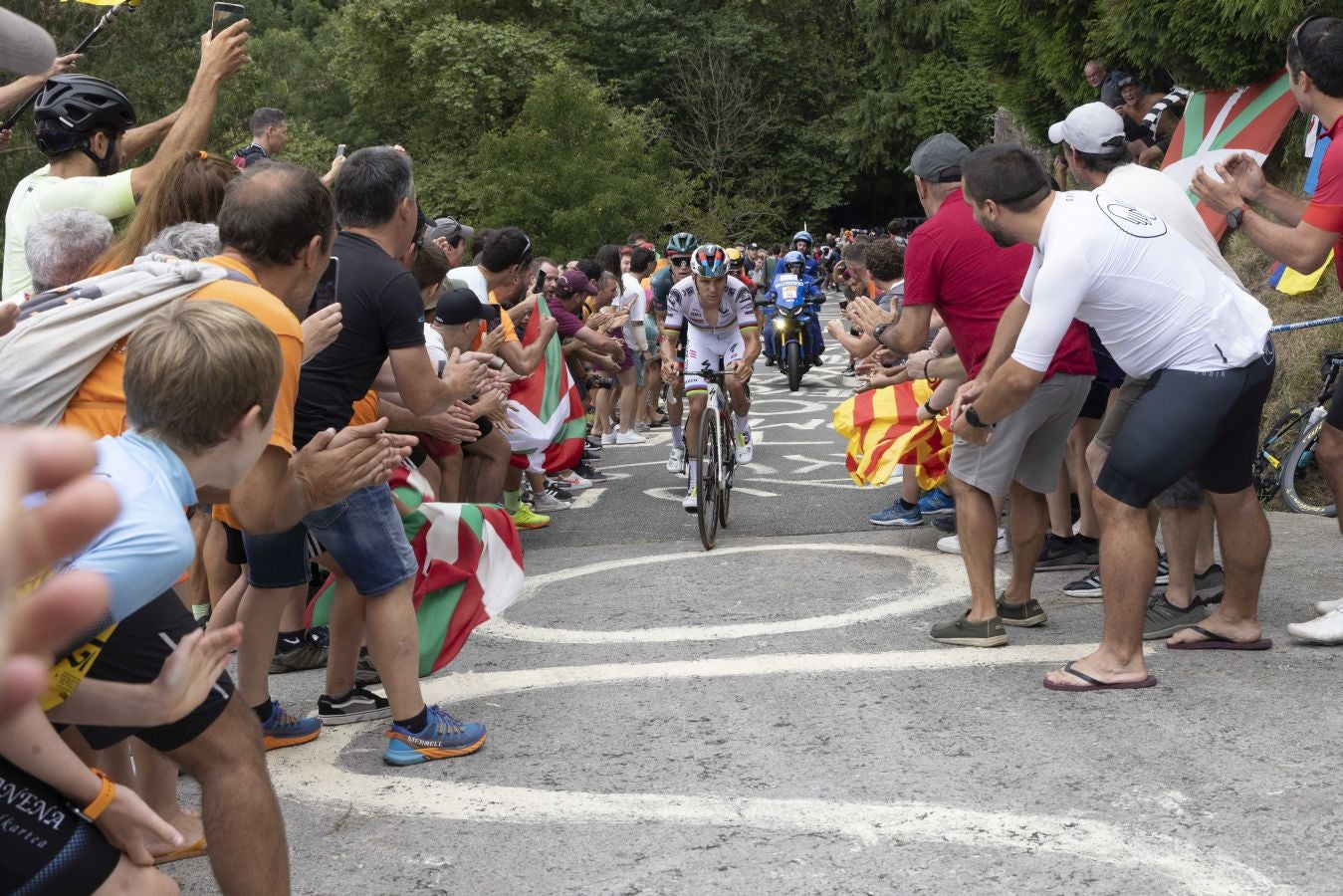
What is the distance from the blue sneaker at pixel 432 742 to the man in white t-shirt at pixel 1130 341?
2168 mm

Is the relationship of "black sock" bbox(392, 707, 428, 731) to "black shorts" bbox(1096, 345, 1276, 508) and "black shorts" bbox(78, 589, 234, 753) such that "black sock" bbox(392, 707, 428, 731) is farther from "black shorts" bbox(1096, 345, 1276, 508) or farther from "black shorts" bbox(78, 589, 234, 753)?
"black shorts" bbox(1096, 345, 1276, 508)

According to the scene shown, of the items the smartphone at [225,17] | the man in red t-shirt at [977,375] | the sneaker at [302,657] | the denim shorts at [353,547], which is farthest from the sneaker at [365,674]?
the smartphone at [225,17]

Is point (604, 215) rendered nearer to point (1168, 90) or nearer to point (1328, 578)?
point (1168, 90)

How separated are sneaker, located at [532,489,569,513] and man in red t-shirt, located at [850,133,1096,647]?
195 inches

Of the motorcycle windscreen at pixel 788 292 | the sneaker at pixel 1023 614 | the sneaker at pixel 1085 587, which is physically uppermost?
the sneaker at pixel 1023 614

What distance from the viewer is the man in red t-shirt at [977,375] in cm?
610

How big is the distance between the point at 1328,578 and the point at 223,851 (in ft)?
18.2

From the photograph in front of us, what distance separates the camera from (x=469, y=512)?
5.75 metres

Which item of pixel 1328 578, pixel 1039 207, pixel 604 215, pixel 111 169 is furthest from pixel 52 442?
pixel 604 215

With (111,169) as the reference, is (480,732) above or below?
below

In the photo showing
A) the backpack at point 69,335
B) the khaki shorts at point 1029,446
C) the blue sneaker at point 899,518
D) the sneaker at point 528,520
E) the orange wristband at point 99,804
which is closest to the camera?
the orange wristband at point 99,804

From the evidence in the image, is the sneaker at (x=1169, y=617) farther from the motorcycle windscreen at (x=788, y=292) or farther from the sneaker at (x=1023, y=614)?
the motorcycle windscreen at (x=788, y=292)

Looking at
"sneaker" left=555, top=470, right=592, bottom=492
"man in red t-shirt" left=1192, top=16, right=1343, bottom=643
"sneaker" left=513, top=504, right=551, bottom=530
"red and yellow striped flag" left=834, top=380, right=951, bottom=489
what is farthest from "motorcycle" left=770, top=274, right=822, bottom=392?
"man in red t-shirt" left=1192, top=16, right=1343, bottom=643

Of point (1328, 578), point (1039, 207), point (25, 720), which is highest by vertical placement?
point (1039, 207)
